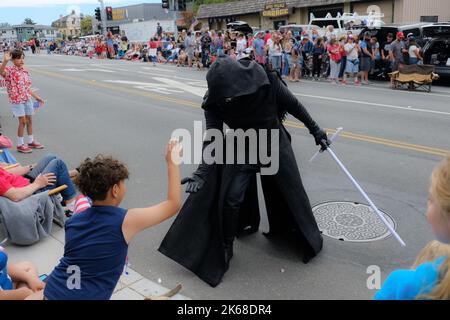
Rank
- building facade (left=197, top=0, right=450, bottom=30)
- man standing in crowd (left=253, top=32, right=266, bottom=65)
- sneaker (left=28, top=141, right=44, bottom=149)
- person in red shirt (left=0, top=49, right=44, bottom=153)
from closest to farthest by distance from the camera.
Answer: person in red shirt (left=0, top=49, right=44, bottom=153) < sneaker (left=28, top=141, right=44, bottom=149) < man standing in crowd (left=253, top=32, right=266, bottom=65) < building facade (left=197, top=0, right=450, bottom=30)

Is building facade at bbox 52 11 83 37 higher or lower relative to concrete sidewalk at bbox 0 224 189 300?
higher

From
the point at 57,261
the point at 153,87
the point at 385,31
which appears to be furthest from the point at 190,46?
the point at 57,261

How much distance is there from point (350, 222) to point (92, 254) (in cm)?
306

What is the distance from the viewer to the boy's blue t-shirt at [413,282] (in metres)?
1.59

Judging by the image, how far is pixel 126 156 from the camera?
7.77 meters

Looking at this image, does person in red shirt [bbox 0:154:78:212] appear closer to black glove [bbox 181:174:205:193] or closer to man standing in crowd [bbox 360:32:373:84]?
black glove [bbox 181:174:205:193]

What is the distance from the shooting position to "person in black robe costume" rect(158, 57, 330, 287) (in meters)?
3.85

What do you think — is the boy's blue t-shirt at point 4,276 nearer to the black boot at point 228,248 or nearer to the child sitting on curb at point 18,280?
the child sitting on curb at point 18,280

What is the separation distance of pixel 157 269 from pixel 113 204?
1546 millimetres

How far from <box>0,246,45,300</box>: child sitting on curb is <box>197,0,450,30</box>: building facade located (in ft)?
93.9

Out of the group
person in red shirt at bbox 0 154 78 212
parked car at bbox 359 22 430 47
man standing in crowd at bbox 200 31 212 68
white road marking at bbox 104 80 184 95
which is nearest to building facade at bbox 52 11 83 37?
man standing in crowd at bbox 200 31 212 68

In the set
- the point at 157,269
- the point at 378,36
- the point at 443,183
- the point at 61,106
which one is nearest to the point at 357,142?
the point at 157,269
